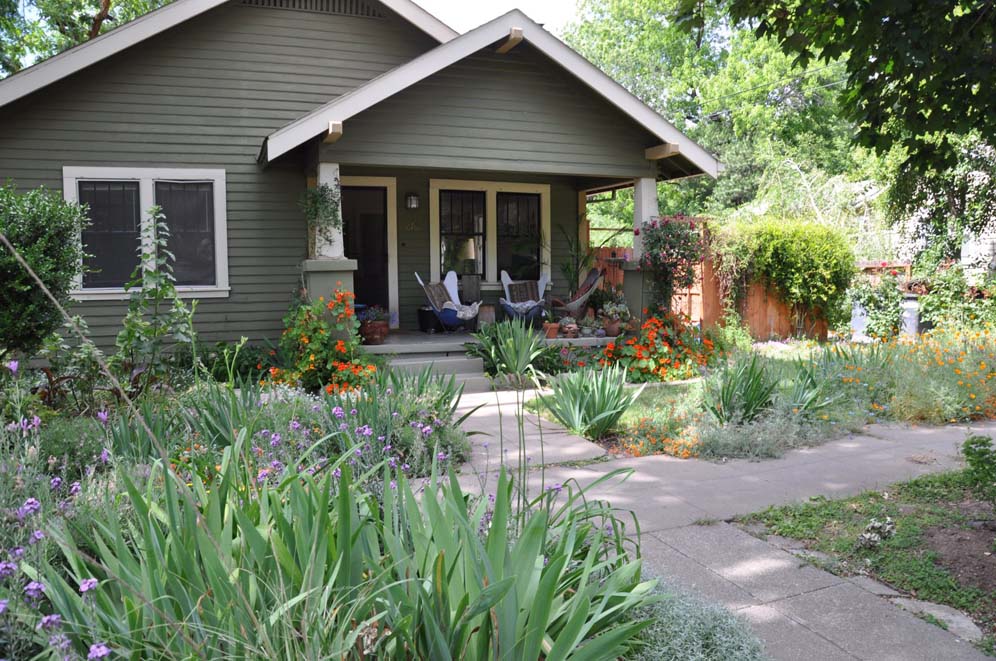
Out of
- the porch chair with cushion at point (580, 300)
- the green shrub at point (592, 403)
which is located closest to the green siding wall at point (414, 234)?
the porch chair with cushion at point (580, 300)

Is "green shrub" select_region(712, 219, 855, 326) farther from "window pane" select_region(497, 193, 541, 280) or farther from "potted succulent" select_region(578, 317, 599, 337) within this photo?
"potted succulent" select_region(578, 317, 599, 337)

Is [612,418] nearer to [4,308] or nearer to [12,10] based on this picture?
[4,308]

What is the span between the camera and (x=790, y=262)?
1327 centimetres

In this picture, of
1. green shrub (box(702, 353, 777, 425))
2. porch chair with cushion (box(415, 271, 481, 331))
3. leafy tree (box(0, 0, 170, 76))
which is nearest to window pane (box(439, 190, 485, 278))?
porch chair with cushion (box(415, 271, 481, 331))

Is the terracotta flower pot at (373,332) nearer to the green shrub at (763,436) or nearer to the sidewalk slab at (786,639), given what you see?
the green shrub at (763,436)

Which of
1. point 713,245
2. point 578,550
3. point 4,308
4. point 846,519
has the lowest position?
point 846,519

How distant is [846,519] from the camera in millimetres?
4363

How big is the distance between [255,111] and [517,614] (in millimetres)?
9918

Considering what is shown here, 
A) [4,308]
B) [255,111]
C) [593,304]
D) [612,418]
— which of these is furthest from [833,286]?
[4,308]

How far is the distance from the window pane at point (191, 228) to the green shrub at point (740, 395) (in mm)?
7086

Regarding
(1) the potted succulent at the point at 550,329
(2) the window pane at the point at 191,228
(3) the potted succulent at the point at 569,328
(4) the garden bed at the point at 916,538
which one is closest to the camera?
(4) the garden bed at the point at 916,538

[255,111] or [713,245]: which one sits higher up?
[255,111]

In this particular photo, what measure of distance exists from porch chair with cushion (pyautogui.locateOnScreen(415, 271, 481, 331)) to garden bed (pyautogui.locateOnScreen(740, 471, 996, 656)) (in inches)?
271

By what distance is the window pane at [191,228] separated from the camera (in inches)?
405
